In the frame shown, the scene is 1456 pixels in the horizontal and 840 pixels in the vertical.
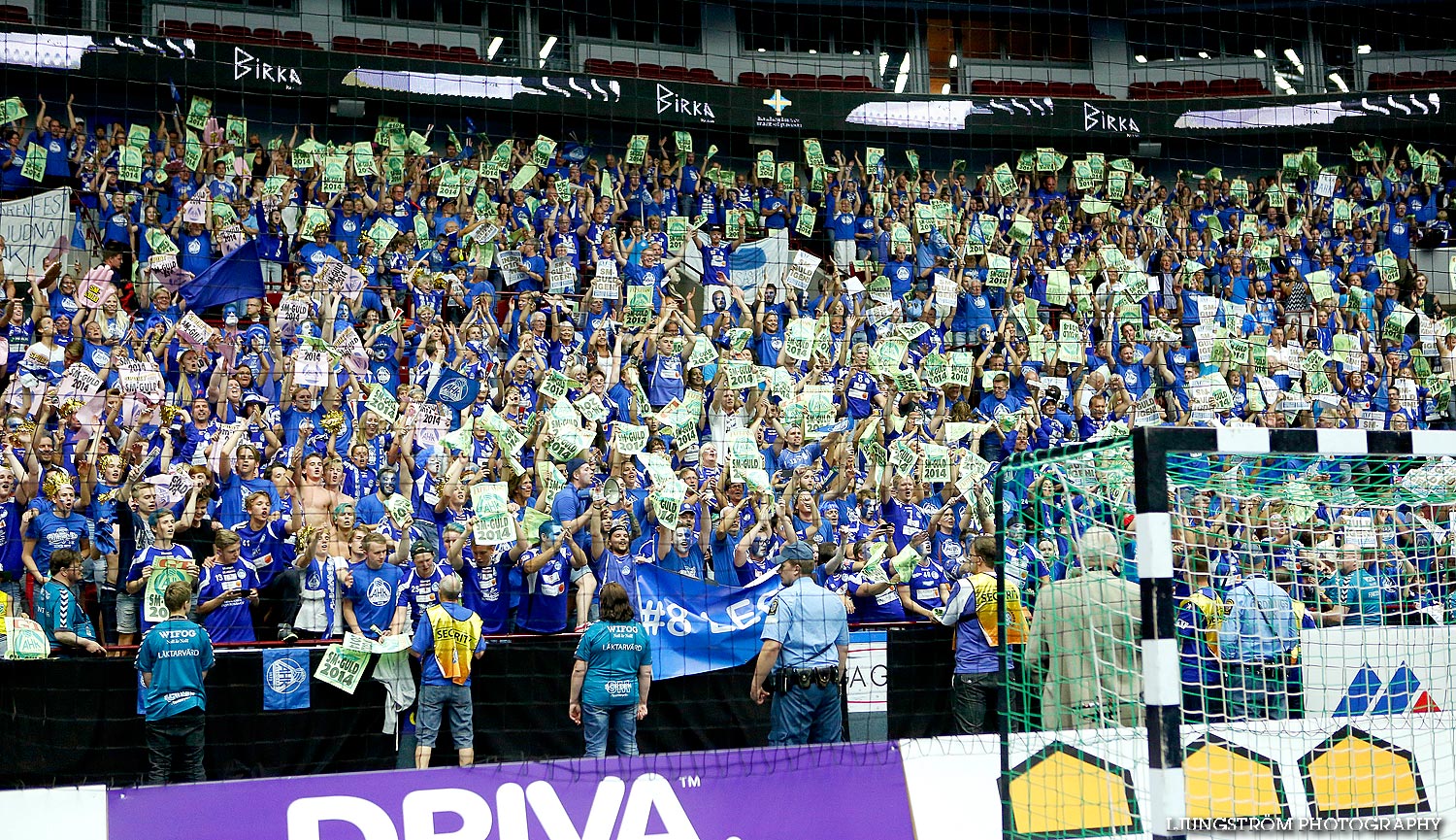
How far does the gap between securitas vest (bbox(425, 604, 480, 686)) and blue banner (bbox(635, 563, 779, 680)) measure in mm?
1269

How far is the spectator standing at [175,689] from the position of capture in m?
7.11

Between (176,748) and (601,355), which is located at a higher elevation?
(601,355)

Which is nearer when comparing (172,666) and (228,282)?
(172,666)

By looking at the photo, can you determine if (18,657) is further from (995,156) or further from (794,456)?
(995,156)

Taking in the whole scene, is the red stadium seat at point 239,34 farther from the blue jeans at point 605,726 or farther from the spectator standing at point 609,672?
the blue jeans at point 605,726

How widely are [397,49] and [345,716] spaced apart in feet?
34.5

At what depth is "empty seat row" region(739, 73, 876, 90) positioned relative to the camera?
58.6 feet

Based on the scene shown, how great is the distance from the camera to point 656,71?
17422mm

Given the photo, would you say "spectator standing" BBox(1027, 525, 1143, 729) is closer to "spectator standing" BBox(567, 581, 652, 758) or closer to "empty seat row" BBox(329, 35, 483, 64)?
"spectator standing" BBox(567, 581, 652, 758)

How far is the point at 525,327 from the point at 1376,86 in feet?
47.4

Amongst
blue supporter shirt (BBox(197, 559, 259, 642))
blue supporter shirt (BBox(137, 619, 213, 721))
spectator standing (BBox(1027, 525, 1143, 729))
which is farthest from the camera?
blue supporter shirt (BBox(197, 559, 259, 642))

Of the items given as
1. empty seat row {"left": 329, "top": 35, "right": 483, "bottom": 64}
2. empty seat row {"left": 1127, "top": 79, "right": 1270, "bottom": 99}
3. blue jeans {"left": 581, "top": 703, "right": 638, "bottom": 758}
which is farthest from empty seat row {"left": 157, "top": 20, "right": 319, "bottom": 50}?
empty seat row {"left": 1127, "top": 79, "right": 1270, "bottom": 99}

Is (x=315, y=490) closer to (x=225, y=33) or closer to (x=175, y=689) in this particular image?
(x=175, y=689)

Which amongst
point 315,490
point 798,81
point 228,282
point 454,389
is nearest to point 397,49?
point 228,282
